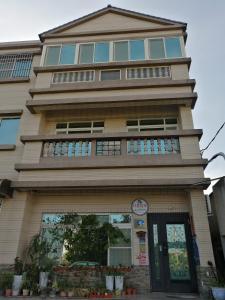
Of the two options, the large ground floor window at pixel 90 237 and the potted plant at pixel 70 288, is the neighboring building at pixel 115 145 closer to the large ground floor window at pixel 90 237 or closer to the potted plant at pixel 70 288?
the large ground floor window at pixel 90 237

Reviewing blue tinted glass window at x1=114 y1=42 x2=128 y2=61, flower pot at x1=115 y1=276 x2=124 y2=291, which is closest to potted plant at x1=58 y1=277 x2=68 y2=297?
flower pot at x1=115 y1=276 x2=124 y2=291

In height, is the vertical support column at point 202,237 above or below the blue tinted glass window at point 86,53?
below

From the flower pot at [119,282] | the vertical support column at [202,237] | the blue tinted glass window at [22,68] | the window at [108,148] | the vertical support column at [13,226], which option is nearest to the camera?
the vertical support column at [202,237]

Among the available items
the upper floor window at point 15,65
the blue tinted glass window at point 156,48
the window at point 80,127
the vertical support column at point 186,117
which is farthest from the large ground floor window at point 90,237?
the upper floor window at point 15,65

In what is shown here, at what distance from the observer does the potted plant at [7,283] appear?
7.54 m

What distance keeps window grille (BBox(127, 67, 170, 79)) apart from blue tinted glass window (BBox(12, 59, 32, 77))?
197 inches

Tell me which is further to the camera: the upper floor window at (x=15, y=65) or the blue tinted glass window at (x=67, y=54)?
the upper floor window at (x=15, y=65)

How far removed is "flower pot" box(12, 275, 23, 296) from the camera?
7527mm

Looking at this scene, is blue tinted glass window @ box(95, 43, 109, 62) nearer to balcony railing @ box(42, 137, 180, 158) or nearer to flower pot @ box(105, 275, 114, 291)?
balcony railing @ box(42, 137, 180, 158)

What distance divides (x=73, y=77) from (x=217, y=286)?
9059 millimetres

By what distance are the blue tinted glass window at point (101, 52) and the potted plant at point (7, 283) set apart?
8796 millimetres

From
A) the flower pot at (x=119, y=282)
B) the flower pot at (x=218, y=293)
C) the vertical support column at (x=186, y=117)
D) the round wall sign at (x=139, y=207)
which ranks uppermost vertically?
the vertical support column at (x=186, y=117)

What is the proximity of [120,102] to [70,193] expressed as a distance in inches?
156

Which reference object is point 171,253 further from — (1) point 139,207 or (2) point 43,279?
(2) point 43,279
